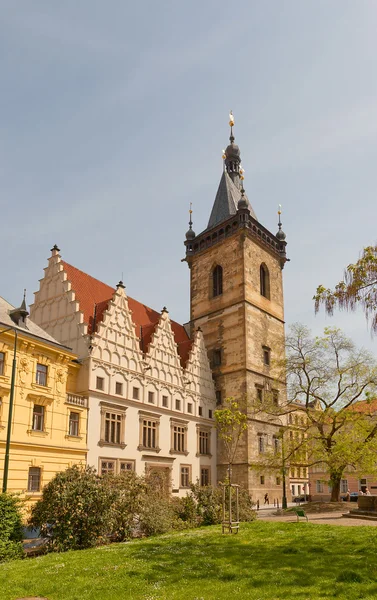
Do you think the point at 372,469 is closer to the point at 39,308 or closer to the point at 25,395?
the point at 25,395

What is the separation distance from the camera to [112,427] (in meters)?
34.9

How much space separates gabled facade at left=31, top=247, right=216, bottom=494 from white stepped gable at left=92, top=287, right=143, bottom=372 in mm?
72

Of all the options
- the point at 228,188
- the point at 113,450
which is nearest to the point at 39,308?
the point at 113,450

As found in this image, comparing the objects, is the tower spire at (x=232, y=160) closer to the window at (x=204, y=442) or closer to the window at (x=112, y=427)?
the window at (x=204, y=442)

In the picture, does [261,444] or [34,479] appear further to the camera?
[261,444]

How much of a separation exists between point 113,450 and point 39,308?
12948 mm

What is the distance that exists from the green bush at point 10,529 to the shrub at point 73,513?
1.31m

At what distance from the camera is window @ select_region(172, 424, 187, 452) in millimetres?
41312

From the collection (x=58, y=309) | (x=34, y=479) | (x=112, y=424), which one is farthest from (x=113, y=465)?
(x=58, y=309)

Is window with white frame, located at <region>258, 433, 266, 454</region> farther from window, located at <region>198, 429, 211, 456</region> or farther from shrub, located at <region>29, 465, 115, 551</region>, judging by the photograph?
shrub, located at <region>29, 465, 115, 551</region>

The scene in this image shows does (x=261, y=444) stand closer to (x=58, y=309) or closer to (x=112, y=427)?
(x=112, y=427)

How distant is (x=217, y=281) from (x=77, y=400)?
2629 cm

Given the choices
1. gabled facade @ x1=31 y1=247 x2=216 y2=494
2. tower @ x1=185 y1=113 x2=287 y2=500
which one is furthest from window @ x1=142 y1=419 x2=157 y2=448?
tower @ x1=185 y1=113 x2=287 y2=500

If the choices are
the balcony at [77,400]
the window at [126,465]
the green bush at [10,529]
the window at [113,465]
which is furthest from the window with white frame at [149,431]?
the green bush at [10,529]
